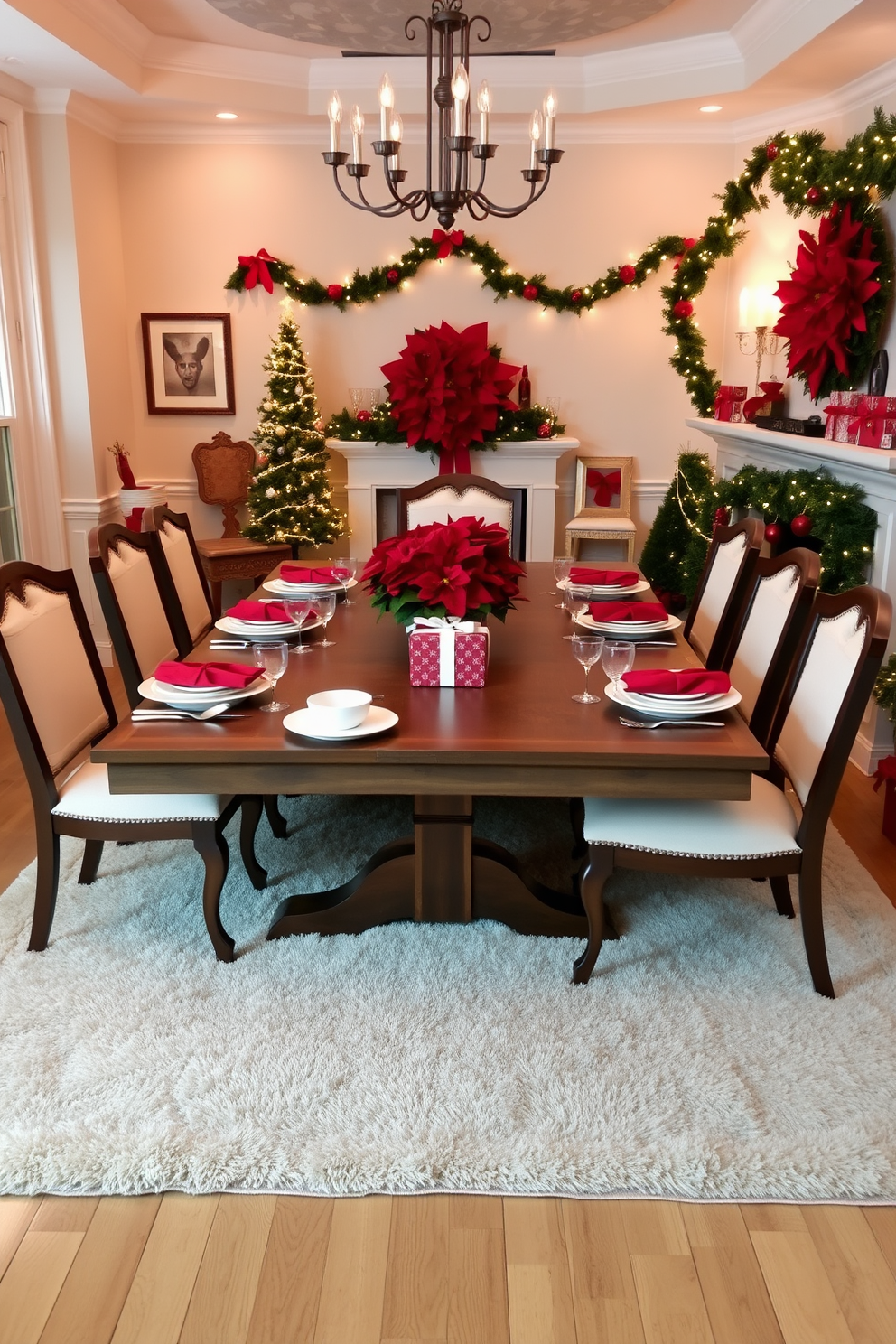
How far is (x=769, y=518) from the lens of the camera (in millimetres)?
4711

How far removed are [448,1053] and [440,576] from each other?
42.4 inches

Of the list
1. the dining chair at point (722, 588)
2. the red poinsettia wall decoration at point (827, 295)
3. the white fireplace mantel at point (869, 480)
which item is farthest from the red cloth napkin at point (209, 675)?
the red poinsettia wall decoration at point (827, 295)

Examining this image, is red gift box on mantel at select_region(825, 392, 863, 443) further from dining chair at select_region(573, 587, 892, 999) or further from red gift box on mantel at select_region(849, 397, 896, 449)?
dining chair at select_region(573, 587, 892, 999)

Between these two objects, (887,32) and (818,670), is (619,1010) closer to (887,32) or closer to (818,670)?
(818,670)

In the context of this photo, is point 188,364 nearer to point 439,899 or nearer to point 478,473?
point 478,473

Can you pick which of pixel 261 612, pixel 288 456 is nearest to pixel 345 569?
pixel 261 612

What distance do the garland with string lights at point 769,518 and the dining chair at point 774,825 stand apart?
1417 millimetres

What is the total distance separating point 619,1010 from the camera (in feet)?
8.11

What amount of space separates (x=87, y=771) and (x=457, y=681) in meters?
0.98

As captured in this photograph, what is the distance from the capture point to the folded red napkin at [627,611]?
3207 millimetres

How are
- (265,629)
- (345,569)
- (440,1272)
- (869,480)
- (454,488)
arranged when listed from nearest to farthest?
1. (440,1272)
2. (265,629)
3. (345,569)
4. (869,480)
5. (454,488)

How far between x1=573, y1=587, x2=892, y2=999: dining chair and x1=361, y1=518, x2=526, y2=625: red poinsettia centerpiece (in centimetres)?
56

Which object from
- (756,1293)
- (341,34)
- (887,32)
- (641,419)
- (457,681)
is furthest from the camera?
(641,419)

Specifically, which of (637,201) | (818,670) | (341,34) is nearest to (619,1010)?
(818,670)
